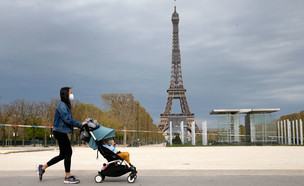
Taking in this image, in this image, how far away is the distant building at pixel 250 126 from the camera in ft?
133

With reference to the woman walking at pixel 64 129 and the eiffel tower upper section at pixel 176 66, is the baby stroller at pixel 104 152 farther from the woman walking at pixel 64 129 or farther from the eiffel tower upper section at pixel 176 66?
the eiffel tower upper section at pixel 176 66

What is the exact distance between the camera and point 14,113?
4297 centimetres

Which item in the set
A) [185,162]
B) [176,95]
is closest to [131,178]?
[185,162]

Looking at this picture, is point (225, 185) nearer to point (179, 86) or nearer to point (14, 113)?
point (14, 113)

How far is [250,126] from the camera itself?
4172cm

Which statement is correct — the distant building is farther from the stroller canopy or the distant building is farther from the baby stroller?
the stroller canopy

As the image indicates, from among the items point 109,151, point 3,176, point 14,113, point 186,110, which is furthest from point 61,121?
point 186,110

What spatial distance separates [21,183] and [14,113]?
4067 centimetres

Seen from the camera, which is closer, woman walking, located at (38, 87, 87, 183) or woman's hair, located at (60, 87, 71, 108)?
woman walking, located at (38, 87, 87, 183)

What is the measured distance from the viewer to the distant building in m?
40.4

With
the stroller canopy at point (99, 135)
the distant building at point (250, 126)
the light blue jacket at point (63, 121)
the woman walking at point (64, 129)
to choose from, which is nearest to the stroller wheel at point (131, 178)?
the stroller canopy at point (99, 135)

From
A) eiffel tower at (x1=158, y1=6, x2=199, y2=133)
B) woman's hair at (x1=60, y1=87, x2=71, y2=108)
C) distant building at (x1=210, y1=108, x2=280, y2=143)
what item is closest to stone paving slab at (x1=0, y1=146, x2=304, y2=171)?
woman's hair at (x1=60, y1=87, x2=71, y2=108)

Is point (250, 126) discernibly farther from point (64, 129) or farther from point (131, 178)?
point (64, 129)

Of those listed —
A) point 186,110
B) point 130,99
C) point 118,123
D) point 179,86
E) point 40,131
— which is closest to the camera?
point 118,123
